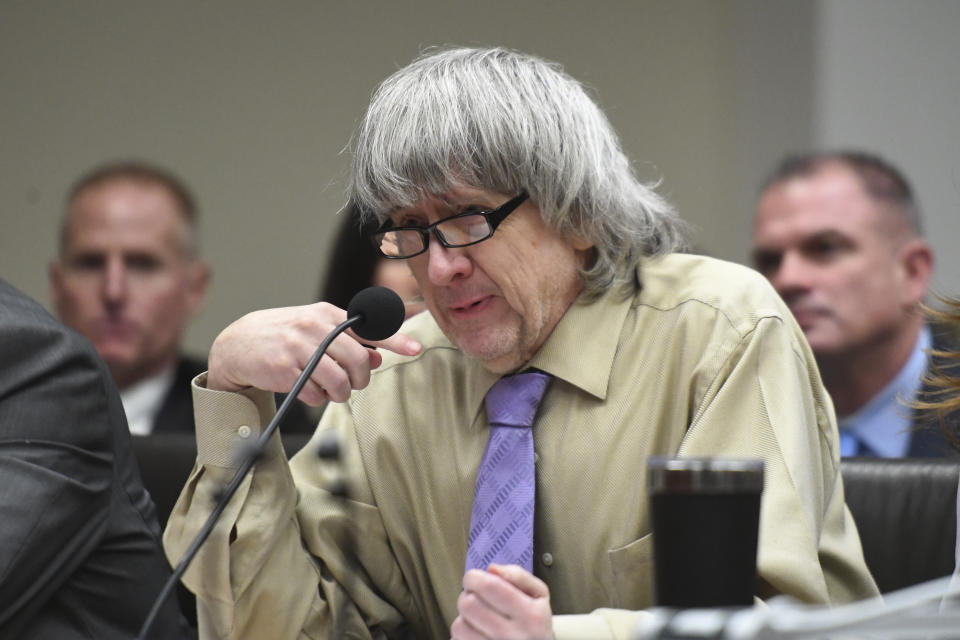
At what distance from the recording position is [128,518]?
1.92 metres

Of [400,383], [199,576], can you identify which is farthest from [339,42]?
[199,576]

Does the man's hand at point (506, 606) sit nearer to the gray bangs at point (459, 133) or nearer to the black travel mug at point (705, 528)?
the black travel mug at point (705, 528)

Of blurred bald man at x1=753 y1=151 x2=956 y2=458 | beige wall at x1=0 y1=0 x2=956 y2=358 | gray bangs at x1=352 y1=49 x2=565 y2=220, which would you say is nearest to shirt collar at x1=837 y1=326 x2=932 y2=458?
blurred bald man at x1=753 y1=151 x2=956 y2=458

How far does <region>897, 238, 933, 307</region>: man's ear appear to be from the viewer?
3.21 m

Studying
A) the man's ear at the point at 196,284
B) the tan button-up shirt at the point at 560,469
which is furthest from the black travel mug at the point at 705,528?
the man's ear at the point at 196,284

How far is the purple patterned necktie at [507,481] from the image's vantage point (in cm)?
163

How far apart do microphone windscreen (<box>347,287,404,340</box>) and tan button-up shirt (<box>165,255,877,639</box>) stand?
0.24m

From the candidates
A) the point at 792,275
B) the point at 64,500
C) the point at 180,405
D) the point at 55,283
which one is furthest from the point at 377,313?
the point at 55,283

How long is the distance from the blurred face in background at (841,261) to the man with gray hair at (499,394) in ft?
4.73

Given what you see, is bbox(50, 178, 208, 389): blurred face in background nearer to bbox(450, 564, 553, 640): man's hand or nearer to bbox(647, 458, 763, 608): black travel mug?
bbox(450, 564, 553, 640): man's hand

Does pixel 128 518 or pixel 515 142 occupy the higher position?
pixel 515 142

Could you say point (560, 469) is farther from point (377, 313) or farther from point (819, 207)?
point (819, 207)

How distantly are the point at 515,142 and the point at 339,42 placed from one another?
2727 millimetres

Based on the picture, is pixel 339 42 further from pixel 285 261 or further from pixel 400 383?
pixel 400 383
